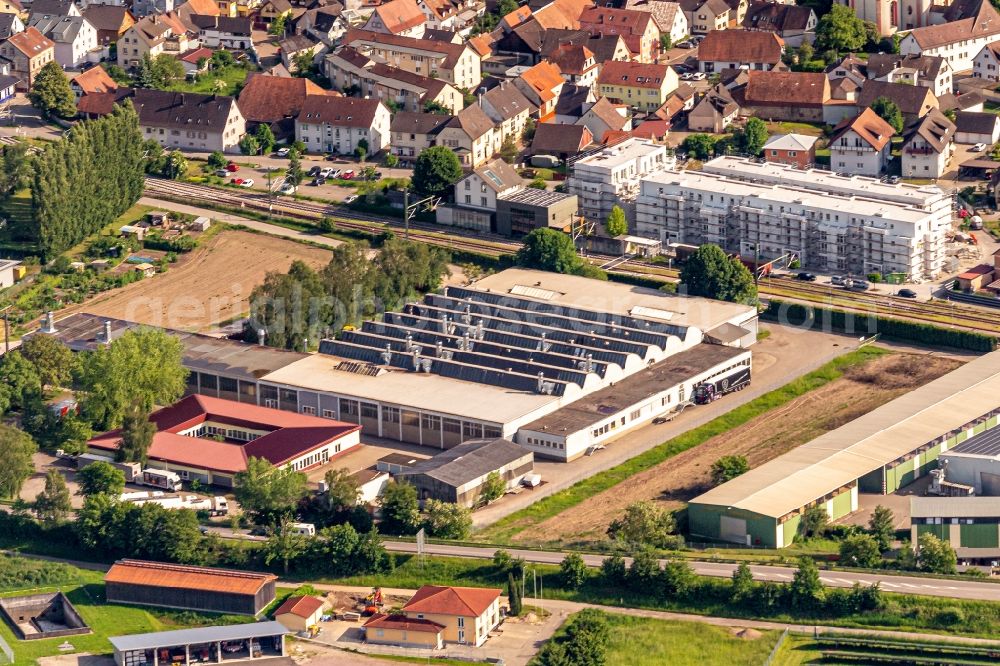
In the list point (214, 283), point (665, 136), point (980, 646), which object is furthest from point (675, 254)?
point (980, 646)

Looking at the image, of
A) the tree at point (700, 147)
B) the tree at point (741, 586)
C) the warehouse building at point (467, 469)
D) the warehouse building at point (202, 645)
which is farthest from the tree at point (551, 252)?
the warehouse building at point (202, 645)

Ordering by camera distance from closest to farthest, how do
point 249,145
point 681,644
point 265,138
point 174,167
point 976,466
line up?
point 681,644 → point 976,466 → point 174,167 → point 249,145 → point 265,138

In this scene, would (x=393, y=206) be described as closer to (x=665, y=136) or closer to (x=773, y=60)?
(x=665, y=136)

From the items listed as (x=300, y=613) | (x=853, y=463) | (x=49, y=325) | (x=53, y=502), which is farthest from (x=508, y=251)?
(x=300, y=613)

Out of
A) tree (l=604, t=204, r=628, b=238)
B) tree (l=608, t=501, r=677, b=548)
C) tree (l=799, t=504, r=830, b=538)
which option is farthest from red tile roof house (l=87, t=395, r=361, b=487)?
tree (l=604, t=204, r=628, b=238)

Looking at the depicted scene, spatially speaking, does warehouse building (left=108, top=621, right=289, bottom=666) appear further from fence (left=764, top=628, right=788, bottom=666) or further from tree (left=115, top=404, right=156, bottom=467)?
fence (left=764, top=628, right=788, bottom=666)

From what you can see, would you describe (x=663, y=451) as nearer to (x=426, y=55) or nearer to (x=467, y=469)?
(x=467, y=469)

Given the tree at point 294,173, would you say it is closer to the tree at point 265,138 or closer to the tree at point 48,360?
the tree at point 265,138
